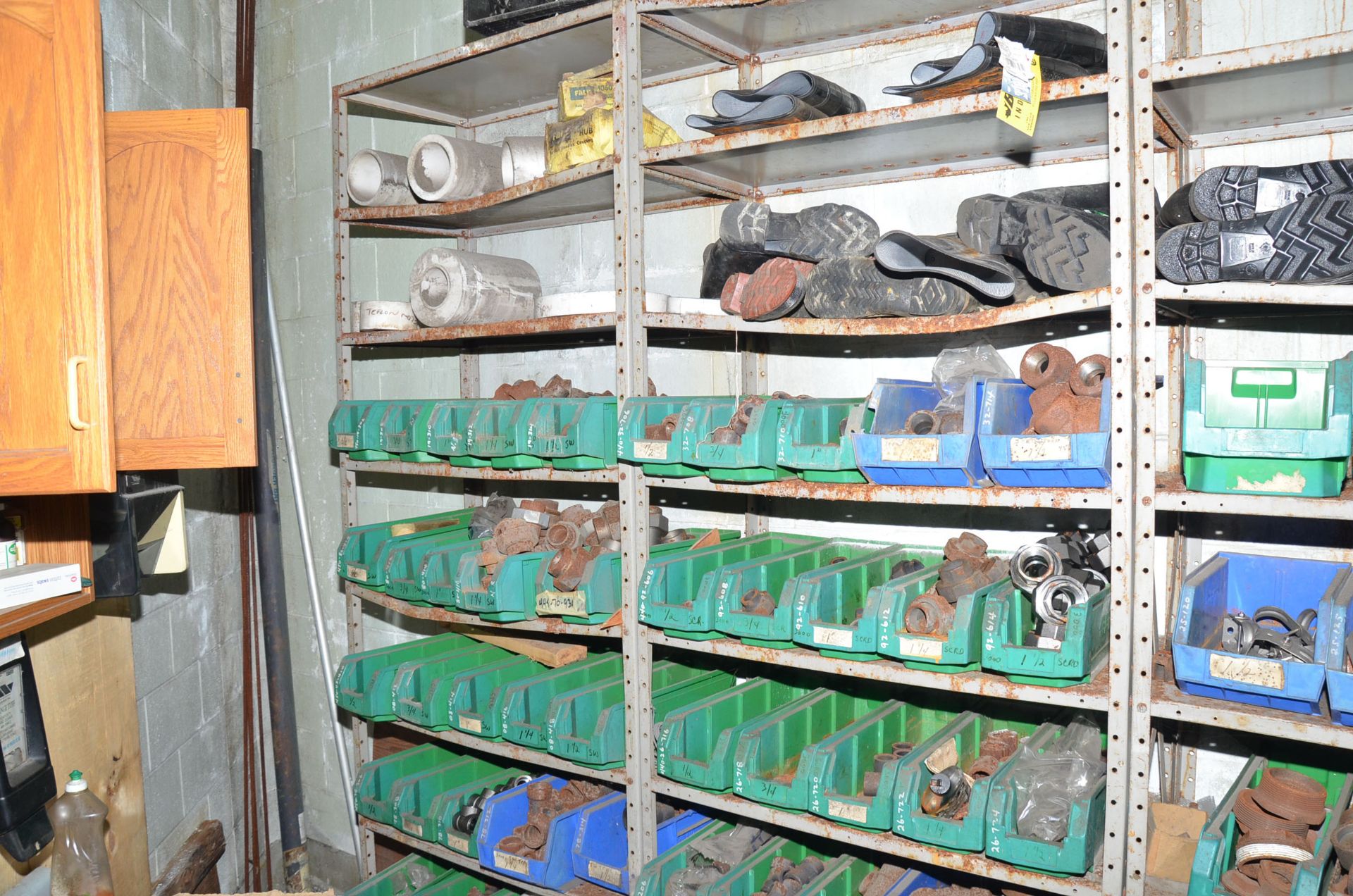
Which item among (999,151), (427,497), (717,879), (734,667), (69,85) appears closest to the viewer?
(69,85)

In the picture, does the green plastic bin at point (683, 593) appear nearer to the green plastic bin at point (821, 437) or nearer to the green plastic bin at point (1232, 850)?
the green plastic bin at point (821, 437)

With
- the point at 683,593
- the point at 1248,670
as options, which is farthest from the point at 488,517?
the point at 1248,670

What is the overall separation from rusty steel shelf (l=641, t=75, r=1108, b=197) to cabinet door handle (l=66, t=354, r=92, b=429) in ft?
4.47

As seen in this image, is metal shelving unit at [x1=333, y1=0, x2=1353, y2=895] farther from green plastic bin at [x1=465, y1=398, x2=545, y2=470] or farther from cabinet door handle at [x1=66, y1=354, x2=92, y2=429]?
cabinet door handle at [x1=66, y1=354, x2=92, y2=429]

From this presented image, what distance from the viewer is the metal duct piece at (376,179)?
2926 millimetres

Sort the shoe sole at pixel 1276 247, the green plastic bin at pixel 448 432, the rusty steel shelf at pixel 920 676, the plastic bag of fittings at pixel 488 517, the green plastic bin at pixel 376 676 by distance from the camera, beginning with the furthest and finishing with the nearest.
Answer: the plastic bag of fittings at pixel 488 517 < the green plastic bin at pixel 376 676 < the green plastic bin at pixel 448 432 < the rusty steel shelf at pixel 920 676 < the shoe sole at pixel 1276 247

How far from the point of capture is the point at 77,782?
1943 millimetres

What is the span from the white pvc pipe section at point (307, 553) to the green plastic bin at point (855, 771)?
239 cm

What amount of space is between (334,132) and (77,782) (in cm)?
206

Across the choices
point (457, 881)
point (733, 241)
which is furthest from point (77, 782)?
point (733, 241)

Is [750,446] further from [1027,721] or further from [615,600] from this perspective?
[1027,721]

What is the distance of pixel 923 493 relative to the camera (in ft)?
6.21

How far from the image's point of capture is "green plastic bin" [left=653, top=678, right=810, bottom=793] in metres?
2.16

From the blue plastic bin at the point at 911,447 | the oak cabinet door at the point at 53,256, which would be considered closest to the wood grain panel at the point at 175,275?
the oak cabinet door at the point at 53,256
